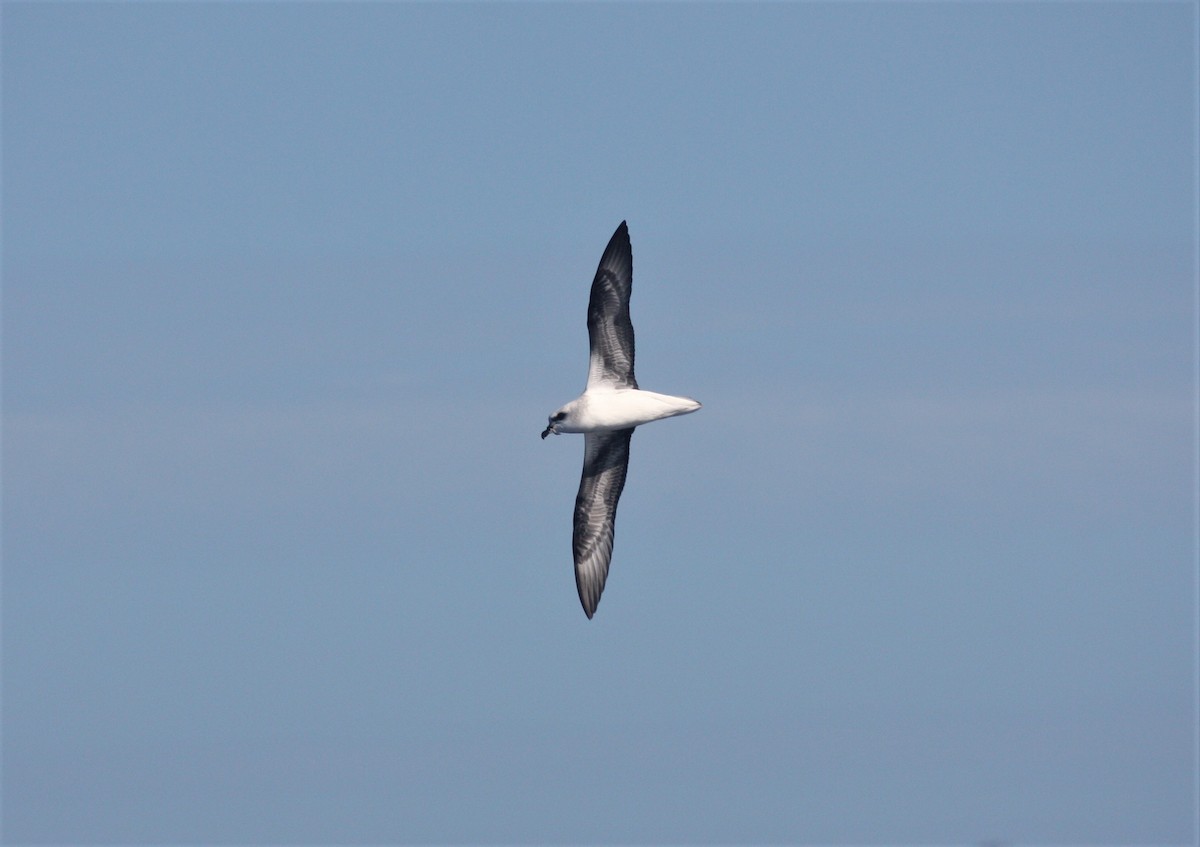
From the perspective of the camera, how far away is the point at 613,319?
4531 cm

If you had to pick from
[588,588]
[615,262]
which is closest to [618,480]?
[588,588]

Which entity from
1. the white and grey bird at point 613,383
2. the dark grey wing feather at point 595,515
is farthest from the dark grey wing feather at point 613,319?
the dark grey wing feather at point 595,515

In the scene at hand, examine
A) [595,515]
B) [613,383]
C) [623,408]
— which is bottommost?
[595,515]

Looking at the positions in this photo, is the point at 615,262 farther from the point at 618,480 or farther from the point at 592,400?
the point at 618,480

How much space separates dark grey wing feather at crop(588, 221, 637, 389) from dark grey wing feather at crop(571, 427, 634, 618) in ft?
9.45

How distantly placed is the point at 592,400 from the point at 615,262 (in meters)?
3.64

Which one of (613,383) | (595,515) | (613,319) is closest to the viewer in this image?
(613,319)

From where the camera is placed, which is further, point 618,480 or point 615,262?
point 618,480

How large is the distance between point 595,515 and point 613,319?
641cm

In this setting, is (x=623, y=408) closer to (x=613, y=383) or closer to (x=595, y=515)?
(x=613, y=383)

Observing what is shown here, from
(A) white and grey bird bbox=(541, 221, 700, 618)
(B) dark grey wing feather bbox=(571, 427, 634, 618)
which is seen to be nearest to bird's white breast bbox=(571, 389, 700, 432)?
(A) white and grey bird bbox=(541, 221, 700, 618)

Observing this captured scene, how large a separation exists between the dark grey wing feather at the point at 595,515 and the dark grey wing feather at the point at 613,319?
2880mm

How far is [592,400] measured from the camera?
45875 mm

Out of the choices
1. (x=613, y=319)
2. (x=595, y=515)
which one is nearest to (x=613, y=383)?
(x=613, y=319)
